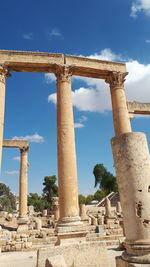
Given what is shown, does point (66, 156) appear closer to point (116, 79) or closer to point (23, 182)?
point (116, 79)

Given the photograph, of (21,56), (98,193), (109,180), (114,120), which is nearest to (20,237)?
(114,120)

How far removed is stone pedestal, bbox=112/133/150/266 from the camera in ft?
15.5

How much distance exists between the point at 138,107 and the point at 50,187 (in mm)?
54292

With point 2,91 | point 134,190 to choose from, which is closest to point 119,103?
point 2,91

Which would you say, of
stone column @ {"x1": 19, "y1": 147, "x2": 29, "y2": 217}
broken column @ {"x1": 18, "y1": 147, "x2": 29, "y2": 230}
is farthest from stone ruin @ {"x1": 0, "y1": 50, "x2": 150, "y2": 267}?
stone column @ {"x1": 19, "y1": 147, "x2": 29, "y2": 217}

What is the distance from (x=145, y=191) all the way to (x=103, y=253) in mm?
3311

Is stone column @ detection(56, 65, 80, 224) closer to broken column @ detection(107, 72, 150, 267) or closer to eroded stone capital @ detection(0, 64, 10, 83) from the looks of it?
eroded stone capital @ detection(0, 64, 10, 83)

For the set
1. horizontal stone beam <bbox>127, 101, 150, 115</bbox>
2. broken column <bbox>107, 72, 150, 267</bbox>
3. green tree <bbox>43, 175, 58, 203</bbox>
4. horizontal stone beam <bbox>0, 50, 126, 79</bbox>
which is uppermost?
horizontal stone beam <bbox>127, 101, 150, 115</bbox>

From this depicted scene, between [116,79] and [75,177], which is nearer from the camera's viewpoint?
[75,177]

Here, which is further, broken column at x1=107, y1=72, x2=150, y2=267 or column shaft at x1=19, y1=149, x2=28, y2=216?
column shaft at x1=19, y1=149, x2=28, y2=216

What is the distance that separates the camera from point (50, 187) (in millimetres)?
70812

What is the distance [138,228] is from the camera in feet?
15.9

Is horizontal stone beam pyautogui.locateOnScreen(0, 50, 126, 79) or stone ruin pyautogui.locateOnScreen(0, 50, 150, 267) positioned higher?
horizontal stone beam pyautogui.locateOnScreen(0, 50, 126, 79)

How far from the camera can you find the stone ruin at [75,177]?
5012 millimetres
